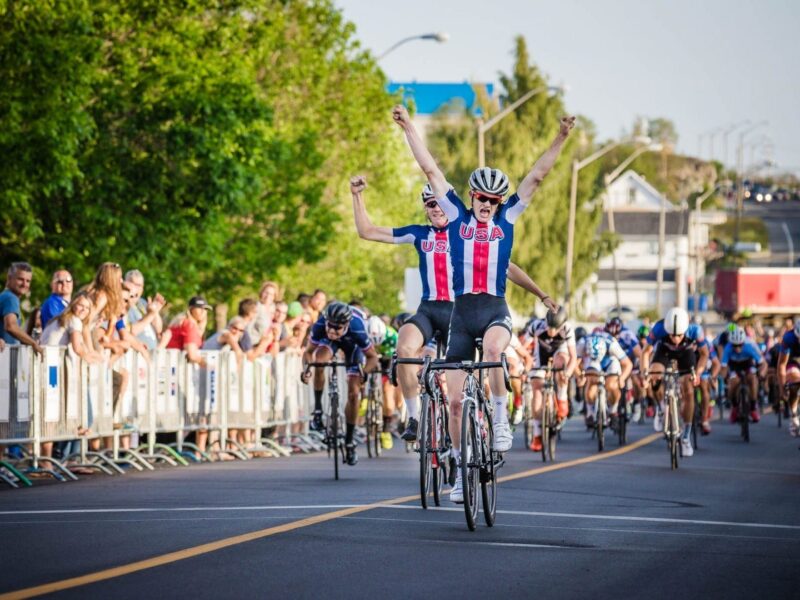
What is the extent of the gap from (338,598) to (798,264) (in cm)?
15674

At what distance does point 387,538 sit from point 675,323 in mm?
11225

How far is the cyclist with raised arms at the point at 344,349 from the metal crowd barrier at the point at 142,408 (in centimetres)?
209

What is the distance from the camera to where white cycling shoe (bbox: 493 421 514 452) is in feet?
40.5

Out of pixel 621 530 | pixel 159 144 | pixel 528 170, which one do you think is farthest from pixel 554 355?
pixel 528 170

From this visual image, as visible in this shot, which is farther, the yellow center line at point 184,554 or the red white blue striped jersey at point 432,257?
the red white blue striped jersey at point 432,257

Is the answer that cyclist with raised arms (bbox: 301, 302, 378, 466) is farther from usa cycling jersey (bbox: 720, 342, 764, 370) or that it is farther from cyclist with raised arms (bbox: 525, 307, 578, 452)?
usa cycling jersey (bbox: 720, 342, 764, 370)

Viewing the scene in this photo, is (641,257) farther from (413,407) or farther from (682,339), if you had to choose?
(413,407)

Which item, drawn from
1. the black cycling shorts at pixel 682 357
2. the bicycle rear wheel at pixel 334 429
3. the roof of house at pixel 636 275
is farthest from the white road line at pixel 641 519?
the roof of house at pixel 636 275

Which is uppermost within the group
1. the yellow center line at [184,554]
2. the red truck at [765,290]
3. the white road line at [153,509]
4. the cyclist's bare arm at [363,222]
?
the red truck at [765,290]

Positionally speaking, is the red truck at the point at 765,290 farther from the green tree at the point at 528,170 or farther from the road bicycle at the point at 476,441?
the road bicycle at the point at 476,441

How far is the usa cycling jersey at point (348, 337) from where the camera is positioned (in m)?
19.0

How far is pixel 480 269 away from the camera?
493 inches

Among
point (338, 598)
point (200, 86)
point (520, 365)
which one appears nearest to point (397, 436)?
point (520, 365)

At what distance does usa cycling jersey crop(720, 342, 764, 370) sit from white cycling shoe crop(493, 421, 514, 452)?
19499 millimetres
